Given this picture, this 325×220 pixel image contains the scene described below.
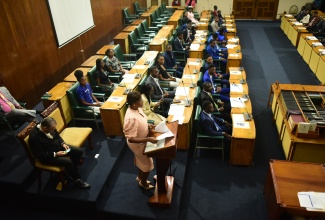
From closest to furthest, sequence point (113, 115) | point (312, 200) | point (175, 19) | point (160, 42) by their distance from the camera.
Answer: point (312, 200)
point (113, 115)
point (160, 42)
point (175, 19)

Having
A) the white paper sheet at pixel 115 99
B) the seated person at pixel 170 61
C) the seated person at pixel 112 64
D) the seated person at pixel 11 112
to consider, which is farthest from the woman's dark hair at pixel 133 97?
the seated person at pixel 170 61

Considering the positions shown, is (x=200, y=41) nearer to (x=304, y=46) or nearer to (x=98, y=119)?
(x=304, y=46)

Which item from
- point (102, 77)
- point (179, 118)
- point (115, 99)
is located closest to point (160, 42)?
point (102, 77)

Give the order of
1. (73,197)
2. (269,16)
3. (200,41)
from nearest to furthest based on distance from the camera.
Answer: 1. (73,197)
2. (200,41)
3. (269,16)

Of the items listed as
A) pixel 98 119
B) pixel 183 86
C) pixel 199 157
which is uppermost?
pixel 183 86

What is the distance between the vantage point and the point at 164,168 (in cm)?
321

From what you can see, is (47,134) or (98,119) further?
(98,119)

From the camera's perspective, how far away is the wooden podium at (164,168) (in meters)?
2.92

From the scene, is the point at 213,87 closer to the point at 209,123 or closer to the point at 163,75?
the point at 163,75

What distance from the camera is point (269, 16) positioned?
12.6 meters

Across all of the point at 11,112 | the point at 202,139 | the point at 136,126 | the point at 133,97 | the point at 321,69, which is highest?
the point at 133,97

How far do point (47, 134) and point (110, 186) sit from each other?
43.6 inches

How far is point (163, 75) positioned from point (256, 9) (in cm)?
866

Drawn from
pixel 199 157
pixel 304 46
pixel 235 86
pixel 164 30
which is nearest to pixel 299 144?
pixel 199 157
